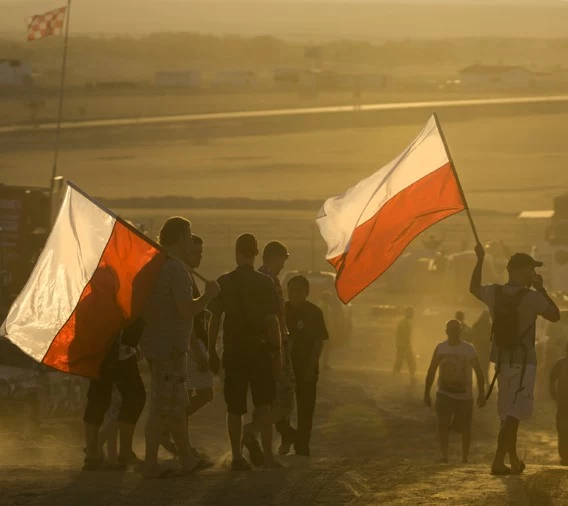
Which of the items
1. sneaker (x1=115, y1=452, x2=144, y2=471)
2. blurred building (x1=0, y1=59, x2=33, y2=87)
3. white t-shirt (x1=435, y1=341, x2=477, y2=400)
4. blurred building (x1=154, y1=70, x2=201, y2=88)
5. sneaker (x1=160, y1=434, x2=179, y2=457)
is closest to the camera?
sneaker (x1=115, y1=452, x2=144, y2=471)

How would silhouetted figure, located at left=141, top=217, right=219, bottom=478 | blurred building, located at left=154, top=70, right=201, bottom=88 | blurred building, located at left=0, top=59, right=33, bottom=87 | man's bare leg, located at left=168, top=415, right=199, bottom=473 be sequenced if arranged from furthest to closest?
blurred building, located at left=154, top=70, right=201, bottom=88 → blurred building, located at left=0, top=59, right=33, bottom=87 → man's bare leg, located at left=168, top=415, right=199, bottom=473 → silhouetted figure, located at left=141, top=217, right=219, bottom=478

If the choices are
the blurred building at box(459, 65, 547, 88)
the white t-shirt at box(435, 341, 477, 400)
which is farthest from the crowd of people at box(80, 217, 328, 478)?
the blurred building at box(459, 65, 547, 88)

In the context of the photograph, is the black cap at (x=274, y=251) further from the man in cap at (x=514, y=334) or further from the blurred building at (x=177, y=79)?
the blurred building at (x=177, y=79)

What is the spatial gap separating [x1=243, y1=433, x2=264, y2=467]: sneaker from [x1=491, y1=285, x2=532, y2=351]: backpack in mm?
1657

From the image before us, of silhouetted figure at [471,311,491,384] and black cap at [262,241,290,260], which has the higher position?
black cap at [262,241,290,260]

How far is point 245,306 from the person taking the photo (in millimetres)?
10016

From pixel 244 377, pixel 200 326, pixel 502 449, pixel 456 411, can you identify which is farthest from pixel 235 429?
pixel 456 411

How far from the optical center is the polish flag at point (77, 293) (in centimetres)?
962

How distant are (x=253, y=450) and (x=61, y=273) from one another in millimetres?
1687

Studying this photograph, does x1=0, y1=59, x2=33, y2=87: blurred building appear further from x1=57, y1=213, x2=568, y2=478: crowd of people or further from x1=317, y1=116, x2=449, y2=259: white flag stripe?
x1=57, y1=213, x2=568, y2=478: crowd of people

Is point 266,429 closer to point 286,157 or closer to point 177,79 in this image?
point 286,157

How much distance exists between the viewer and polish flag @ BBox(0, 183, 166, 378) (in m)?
9.62

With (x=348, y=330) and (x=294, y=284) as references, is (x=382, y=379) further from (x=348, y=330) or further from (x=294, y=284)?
(x=294, y=284)

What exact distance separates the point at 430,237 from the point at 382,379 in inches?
592
